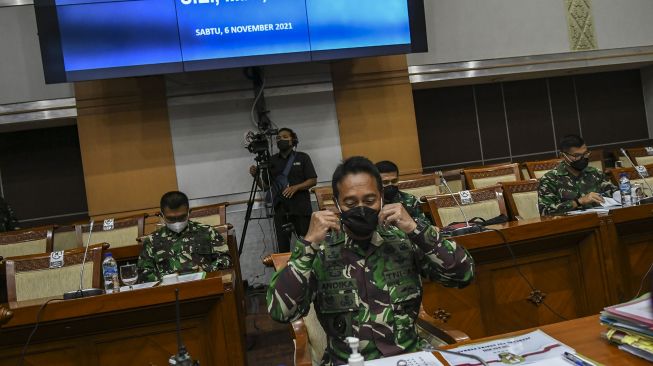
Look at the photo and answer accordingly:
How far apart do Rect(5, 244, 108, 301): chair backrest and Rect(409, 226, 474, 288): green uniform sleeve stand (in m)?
1.95

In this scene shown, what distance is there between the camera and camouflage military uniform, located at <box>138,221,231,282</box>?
3172mm

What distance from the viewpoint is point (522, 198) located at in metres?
3.74

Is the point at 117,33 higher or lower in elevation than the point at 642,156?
higher

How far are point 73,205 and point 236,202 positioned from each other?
90.8 inches

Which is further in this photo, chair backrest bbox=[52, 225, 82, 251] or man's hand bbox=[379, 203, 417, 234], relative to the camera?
chair backrest bbox=[52, 225, 82, 251]

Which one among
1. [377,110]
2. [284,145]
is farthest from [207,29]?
[377,110]

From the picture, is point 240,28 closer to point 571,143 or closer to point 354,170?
point 571,143

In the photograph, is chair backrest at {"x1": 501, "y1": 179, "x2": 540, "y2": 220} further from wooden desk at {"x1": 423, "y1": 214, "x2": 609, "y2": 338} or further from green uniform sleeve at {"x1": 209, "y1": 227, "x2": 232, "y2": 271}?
green uniform sleeve at {"x1": 209, "y1": 227, "x2": 232, "y2": 271}

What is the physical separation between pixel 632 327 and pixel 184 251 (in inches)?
103

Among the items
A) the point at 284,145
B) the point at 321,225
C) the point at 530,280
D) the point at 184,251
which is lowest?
the point at 530,280

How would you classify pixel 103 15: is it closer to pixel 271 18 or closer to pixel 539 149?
pixel 271 18

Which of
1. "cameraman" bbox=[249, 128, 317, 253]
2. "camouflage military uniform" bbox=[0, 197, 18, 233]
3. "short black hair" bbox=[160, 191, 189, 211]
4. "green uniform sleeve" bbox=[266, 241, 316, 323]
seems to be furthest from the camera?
"cameraman" bbox=[249, 128, 317, 253]

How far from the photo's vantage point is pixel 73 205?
6387 millimetres

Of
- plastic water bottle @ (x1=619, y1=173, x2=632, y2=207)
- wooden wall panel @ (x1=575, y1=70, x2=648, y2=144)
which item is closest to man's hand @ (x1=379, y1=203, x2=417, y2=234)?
plastic water bottle @ (x1=619, y1=173, x2=632, y2=207)
